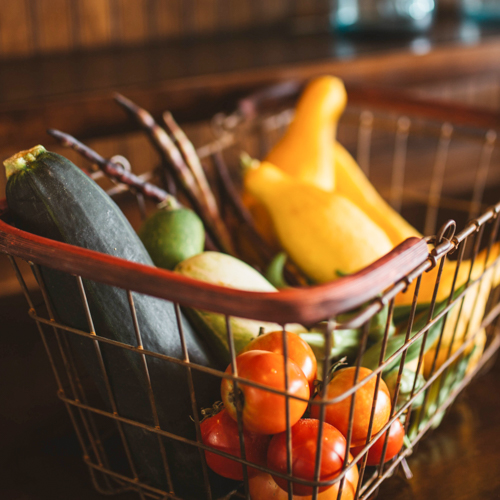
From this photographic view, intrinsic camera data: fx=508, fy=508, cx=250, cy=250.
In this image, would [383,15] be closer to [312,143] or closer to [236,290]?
[312,143]

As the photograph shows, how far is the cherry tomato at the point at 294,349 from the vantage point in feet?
1.13

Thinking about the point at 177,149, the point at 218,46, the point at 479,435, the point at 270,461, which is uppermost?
the point at 218,46

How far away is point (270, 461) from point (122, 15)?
951 mm

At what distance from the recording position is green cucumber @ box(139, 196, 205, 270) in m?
0.50

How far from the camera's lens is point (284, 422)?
1.03ft

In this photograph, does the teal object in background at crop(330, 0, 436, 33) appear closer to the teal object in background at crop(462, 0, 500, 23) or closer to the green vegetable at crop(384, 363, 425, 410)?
the teal object in background at crop(462, 0, 500, 23)

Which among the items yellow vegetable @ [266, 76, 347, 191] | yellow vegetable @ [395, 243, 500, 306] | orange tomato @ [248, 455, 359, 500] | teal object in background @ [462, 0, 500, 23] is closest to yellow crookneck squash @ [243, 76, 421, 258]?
yellow vegetable @ [266, 76, 347, 191]

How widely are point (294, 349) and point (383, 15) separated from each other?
3.51 ft

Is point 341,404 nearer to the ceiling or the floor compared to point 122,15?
nearer to the floor

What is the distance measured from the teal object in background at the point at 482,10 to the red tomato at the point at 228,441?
4.73ft

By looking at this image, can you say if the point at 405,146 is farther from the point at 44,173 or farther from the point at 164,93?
the point at 44,173

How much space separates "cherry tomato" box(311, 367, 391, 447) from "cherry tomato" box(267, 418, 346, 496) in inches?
0.5

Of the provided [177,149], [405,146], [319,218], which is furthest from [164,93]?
[405,146]

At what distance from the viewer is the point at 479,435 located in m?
0.51
